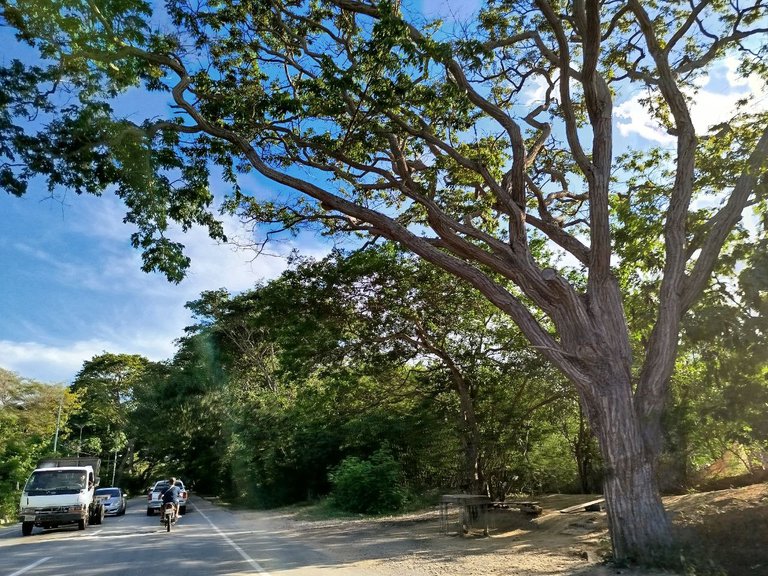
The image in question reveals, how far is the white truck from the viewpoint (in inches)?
735

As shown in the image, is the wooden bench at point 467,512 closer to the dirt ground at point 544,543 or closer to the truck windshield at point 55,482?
the dirt ground at point 544,543

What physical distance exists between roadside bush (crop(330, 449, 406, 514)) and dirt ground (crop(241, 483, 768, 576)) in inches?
211

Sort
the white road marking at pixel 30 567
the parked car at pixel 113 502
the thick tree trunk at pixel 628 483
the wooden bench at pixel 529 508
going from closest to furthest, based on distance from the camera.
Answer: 1. the thick tree trunk at pixel 628 483
2. the white road marking at pixel 30 567
3. the wooden bench at pixel 529 508
4. the parked car at pixel 113 502

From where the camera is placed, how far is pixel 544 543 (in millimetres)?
12914

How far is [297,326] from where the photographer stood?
1784 cm

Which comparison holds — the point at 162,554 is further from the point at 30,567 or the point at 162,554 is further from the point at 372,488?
the point at 372,488

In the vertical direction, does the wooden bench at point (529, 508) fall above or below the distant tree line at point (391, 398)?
below

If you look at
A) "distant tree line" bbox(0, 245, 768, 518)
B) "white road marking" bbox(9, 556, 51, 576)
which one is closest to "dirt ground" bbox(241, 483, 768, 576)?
"distant tree line" bbox(0, 245, 768, 518)

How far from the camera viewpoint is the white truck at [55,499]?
1867cm

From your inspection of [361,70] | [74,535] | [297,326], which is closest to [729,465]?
[297,326]

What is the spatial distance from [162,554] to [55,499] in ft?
28.5

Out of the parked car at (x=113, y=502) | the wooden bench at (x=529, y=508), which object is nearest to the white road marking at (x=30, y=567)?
the wooden bench at (x=529, y=508)

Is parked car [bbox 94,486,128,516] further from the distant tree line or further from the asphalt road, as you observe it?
the asphalt road

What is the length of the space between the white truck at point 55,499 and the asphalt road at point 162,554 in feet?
2.20
